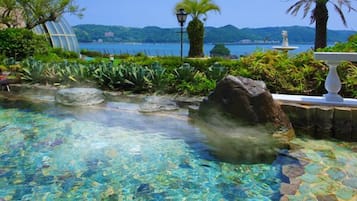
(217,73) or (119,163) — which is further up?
(217,73)

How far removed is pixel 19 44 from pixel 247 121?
13.8 meters

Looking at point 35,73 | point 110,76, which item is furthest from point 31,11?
point 110,76

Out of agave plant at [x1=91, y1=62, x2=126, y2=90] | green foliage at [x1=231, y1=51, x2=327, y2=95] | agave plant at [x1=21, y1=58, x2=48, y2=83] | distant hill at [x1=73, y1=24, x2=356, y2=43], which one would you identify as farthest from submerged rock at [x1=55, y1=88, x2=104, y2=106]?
distant hill at [x1=73, y1=24, x2=356, y2=43]

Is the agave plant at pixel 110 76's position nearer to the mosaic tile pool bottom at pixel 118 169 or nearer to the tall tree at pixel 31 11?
the mosaic tile pool bottom at pixel 118 169

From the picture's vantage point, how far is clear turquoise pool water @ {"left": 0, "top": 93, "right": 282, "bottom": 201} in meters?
3.89

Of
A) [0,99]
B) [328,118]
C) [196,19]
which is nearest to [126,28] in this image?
A: [196,19]

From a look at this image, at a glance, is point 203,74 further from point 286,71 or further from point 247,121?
point 247,121

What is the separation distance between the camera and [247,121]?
5.60 metres

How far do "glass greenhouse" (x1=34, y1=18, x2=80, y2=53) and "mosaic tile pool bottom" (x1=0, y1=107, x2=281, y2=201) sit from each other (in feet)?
72.7

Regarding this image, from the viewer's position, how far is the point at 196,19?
23031 mm

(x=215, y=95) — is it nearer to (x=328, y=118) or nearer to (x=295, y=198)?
(x=328, y=118)

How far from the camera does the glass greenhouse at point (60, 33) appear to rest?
88.4 feet

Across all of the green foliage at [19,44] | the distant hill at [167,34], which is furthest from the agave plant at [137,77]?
the distant hill at [167,34]

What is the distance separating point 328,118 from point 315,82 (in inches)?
83.5
